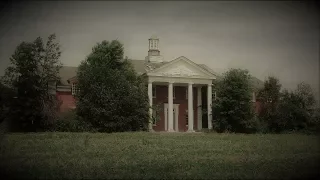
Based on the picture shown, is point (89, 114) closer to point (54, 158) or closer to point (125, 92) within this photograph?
point (125, 92)

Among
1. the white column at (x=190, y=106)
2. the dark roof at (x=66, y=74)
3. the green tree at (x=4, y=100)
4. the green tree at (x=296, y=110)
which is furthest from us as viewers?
the dark roof at (x=66, y=74)

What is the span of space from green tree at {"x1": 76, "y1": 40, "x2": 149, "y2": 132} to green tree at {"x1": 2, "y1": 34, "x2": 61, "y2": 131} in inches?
91.9

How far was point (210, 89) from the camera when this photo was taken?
100ft

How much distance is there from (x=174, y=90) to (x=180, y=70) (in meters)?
3.53

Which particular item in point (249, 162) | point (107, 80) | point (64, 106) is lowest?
point (249, 162)

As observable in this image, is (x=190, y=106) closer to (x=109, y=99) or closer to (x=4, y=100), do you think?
(x=109, y=99)

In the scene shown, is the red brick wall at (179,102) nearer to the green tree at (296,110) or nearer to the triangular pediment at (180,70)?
the triangular pediment at (180,70)

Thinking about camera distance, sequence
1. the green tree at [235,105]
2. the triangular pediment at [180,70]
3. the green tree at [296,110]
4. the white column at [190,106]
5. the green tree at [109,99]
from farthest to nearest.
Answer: the white column at [190,106] < the triangular pediment at [180,70] < the green tree at [296,110] < the green tree at [235,105] < the green tree at [109,99]

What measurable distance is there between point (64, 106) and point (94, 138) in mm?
12095

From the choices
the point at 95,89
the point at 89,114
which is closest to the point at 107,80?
the point at 95,89

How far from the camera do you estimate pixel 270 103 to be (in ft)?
104

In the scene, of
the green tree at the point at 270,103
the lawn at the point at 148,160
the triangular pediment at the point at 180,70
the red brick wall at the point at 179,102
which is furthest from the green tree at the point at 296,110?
the lawn at the point at 148,160

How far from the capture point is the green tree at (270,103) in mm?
30266

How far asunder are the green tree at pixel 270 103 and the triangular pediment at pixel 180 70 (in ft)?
21.5
